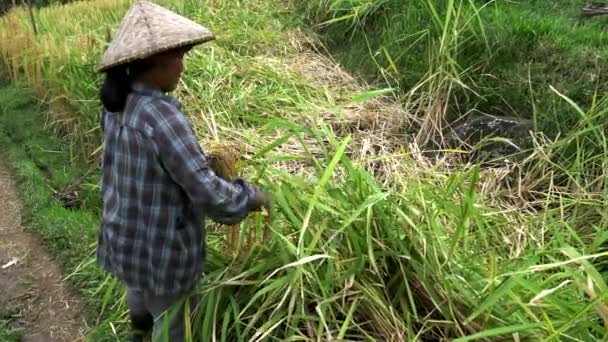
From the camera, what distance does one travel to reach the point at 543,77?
3293mm

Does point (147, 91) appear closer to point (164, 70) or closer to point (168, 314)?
point (164, 70)

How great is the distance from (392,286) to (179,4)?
408 centimetres

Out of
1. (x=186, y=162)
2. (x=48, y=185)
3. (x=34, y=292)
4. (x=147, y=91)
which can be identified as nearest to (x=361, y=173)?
(x=186, y=162)

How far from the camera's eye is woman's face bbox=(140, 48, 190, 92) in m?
1.68

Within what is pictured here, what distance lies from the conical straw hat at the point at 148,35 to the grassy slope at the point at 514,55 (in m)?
1.91

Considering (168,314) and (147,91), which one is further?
(168,314)

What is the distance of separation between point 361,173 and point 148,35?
82cm

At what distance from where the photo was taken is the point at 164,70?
1.70 m

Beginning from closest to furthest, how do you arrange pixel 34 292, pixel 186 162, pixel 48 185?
pixel 186 162 → pixel 34 292 → pixel 48 185

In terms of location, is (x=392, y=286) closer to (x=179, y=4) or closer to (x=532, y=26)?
(x=532, y=26)

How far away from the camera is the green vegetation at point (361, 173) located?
1840mm

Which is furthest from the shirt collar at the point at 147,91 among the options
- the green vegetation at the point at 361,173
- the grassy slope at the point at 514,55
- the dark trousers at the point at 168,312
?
the grassy slope at the point at 514,55

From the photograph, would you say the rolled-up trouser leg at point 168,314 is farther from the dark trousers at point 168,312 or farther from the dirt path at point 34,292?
the dirt path at point 34,292

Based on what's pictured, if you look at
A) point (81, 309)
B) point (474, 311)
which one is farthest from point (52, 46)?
point (474, 311)
